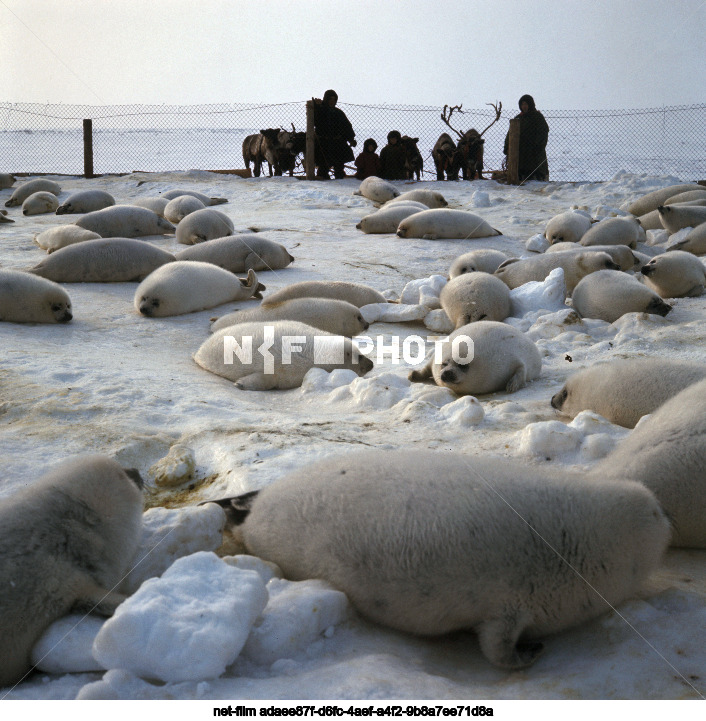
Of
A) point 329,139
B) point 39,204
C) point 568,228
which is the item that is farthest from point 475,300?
point 329,139

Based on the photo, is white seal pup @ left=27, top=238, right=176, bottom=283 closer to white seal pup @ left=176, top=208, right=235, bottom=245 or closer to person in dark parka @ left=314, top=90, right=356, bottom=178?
white seal pup @ left=176, top=208, right=235, bottom=245

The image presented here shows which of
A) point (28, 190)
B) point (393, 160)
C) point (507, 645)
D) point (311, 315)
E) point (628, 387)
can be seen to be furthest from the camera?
point (393, 160)

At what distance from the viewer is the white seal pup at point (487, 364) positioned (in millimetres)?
3893

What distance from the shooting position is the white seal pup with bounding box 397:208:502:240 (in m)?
8.43

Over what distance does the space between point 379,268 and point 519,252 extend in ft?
5.82

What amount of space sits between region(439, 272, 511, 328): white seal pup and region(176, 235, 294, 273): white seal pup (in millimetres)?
2126

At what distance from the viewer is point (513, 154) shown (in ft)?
41.8

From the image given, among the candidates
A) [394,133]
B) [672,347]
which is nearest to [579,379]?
[672,347]

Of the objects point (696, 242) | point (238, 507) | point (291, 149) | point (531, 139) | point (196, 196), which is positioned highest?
point (531, 139)

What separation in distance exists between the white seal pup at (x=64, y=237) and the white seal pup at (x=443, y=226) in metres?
3.39

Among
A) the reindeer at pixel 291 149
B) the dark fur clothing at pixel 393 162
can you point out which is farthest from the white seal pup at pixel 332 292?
the reindeer at pixel 291 149

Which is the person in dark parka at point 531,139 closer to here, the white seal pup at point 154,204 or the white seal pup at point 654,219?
the white seal pup at point 654,219

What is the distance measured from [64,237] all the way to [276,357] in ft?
13.7

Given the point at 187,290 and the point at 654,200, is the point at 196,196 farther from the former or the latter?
the point at 654,200
